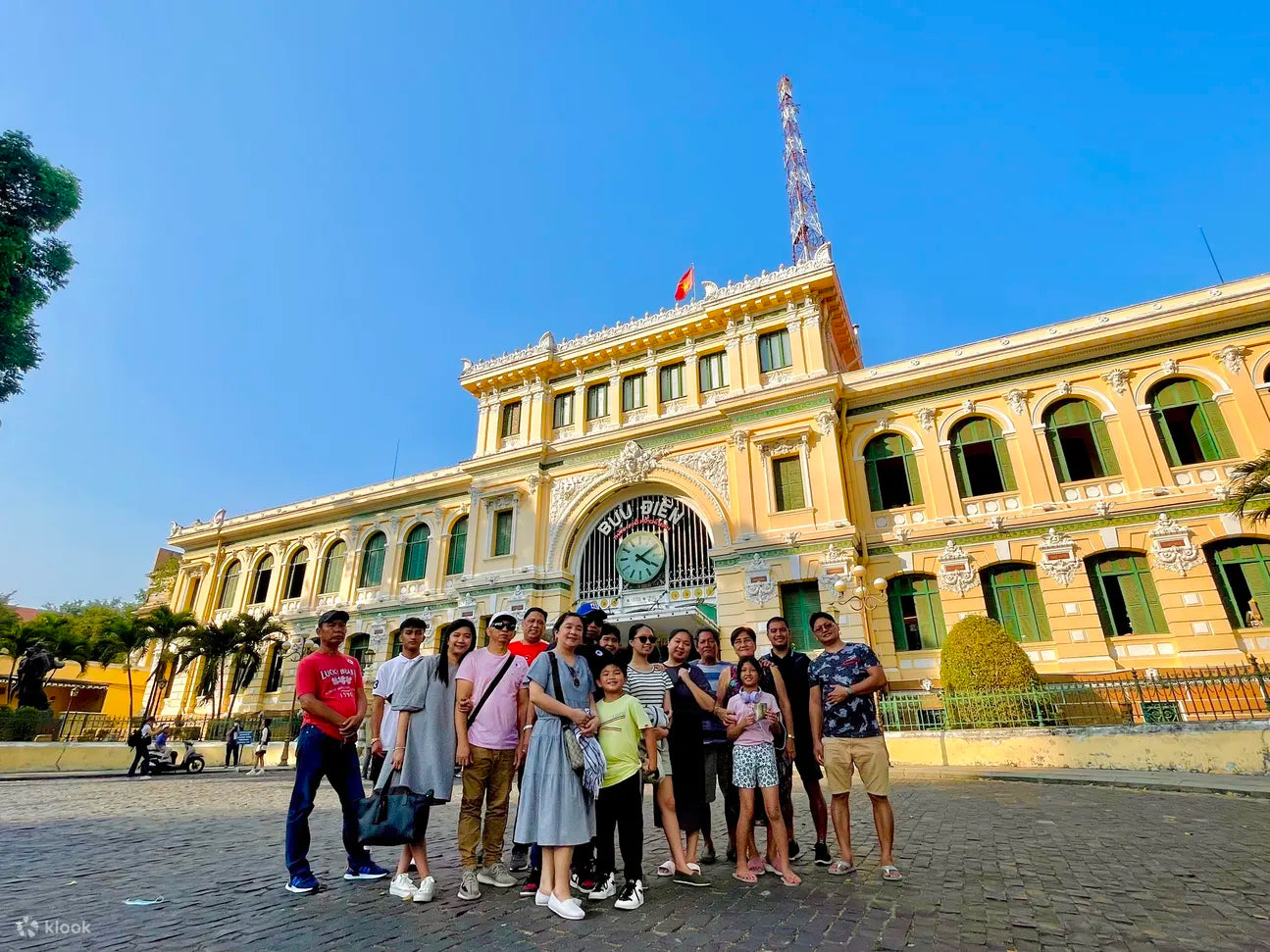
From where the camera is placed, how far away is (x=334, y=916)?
4.02 metres

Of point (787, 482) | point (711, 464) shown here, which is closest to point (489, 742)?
point (787, 482)

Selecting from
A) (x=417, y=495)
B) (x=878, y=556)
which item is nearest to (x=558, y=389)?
(x=417, y=495)

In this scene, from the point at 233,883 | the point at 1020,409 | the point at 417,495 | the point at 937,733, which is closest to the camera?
the point at 233,883

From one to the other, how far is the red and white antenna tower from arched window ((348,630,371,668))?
2720 centimetres

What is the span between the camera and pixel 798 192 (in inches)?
1300

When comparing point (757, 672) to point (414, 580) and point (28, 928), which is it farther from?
point (414, 580)

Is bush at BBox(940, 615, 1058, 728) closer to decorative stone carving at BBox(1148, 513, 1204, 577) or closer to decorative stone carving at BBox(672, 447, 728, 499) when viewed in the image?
decorative stone carving at BBox(1148, 513, 1204, 577)

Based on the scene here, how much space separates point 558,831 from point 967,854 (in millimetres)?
3881

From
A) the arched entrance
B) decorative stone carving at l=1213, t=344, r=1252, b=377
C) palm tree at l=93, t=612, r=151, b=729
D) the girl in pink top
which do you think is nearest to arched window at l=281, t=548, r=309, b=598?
palm tree at l=93, t=612, r=151, b=729

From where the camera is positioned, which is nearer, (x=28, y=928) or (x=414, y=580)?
(x=28, y=928)

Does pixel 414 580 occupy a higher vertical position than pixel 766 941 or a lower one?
higher

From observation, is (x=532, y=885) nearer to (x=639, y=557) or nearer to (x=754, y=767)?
(x=754, y=767)

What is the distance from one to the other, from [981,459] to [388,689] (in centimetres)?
1865

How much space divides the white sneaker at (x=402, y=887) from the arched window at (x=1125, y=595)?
1770 centimetres
